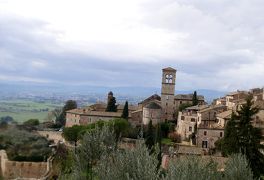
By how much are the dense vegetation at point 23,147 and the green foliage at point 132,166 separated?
32.6 m

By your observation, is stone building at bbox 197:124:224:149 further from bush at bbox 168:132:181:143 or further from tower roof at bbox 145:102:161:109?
tower roof at bbox 145:102:161:109

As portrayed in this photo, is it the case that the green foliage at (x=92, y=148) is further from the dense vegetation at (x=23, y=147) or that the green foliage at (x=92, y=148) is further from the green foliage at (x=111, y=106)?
the green foliage at (x=111, y=106)

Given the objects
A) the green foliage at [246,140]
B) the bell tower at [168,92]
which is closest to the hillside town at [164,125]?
the bell tower at [168,92]

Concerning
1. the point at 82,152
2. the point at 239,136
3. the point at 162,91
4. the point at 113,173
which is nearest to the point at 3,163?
the point at 239,136

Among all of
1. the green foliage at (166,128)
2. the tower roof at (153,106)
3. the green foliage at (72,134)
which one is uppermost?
the tower roof at (153,106)

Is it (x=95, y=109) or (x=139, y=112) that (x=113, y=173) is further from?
(x=95, y=109)

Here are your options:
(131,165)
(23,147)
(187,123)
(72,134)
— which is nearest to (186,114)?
(187,123)

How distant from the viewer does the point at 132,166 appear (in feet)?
36.4

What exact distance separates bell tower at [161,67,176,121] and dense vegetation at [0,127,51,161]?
70.4ft

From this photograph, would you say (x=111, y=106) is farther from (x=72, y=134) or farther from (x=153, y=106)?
(x=72, y=134)

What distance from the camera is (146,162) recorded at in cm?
1045

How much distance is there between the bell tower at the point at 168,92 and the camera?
69.8 metres

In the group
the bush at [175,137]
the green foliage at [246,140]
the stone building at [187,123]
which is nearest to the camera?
the green foliage at [246,140]

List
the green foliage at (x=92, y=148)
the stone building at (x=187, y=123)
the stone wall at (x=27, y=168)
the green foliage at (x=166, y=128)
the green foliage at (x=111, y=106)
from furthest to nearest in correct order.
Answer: the green foliage at (x=111, y=106), the green foliage at (x=166, y=128), the stone building at (x=187, y=123), the stone wall at (x=27, y=168), the green foliage at (x=92, y=148)
